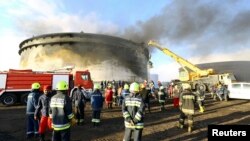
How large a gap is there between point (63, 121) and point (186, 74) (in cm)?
2822

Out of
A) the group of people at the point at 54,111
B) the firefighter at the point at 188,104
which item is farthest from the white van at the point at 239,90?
the group of people at the point at 54,111

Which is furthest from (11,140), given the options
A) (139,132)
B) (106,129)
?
(139,132)

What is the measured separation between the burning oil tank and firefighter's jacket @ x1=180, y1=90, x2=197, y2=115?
3107 centimetres

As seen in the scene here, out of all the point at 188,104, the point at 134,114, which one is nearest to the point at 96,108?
the point at 188,104

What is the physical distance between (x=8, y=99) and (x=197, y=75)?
20.8 meters

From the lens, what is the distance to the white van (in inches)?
868

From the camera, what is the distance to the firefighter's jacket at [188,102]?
10.2m

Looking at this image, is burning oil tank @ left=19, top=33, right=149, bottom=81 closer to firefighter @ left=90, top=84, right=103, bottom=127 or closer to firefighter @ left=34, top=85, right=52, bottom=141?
firefighter @ left=90, top=84, right=103, bottom=127

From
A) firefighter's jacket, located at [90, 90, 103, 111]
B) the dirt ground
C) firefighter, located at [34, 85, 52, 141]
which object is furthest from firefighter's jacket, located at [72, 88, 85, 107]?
firefighter, located at [34, 85, 52, 141]

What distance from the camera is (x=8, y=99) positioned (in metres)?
20.8

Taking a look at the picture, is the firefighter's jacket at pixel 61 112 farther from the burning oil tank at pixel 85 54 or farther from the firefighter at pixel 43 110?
the burning oil tank at pixel 85 54

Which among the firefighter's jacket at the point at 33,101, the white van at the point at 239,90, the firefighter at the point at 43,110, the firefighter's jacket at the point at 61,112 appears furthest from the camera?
the white van at the point at 239,90

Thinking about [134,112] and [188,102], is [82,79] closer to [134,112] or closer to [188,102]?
[188,102]

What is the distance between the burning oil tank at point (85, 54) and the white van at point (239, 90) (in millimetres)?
21789
